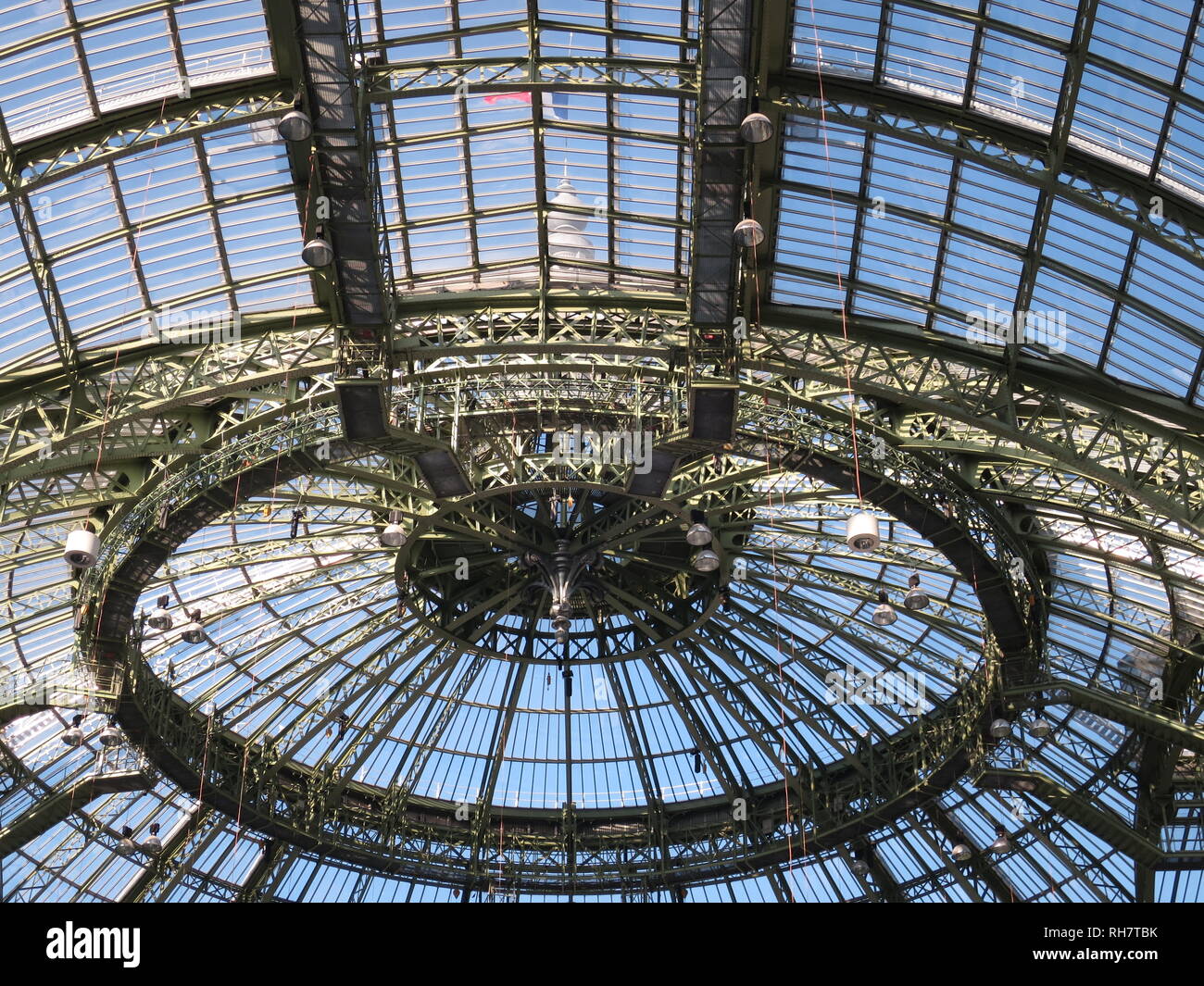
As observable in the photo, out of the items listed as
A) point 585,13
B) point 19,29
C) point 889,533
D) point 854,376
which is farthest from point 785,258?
point 19,29

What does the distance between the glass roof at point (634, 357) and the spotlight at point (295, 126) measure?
4.61 ft

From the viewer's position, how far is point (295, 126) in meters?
22.1

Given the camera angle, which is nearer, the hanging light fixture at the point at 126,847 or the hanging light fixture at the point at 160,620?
the hanging light fixture at the point at 160,620

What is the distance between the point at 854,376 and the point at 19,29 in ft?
59.6

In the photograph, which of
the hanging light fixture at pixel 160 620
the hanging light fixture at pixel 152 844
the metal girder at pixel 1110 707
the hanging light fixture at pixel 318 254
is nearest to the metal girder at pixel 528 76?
the hanging light fixture at pixel 318 254

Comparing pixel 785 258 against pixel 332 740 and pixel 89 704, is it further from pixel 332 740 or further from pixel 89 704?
pixel 332 740

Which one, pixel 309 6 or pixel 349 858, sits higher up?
pixel 309 6

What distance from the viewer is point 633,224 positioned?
102ft

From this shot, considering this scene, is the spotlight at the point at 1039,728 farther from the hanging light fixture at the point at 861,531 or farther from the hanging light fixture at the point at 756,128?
the hanging light fixture at the point at 756,128

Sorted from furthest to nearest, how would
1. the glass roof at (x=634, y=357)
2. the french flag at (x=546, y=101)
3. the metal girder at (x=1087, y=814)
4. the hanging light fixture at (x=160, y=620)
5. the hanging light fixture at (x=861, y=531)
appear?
the metal girder at (x=1087, y=814) < the hanging light fixture at (x=160, y=620) < the french flag at (x=546, y=101) < the glass roof at (x=634, y=357) < the hanging light fixture at (x=861, y=531)

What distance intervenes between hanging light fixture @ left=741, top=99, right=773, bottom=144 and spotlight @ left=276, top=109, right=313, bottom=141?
737cm

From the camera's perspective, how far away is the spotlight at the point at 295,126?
22125 mm

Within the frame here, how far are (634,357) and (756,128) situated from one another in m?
9.82

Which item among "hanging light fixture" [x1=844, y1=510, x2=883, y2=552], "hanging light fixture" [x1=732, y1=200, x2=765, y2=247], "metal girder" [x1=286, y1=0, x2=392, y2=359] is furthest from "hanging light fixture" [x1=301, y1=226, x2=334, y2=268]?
"hanging light fixture" [x1=844, y1=510, x2=883, y2=552]
